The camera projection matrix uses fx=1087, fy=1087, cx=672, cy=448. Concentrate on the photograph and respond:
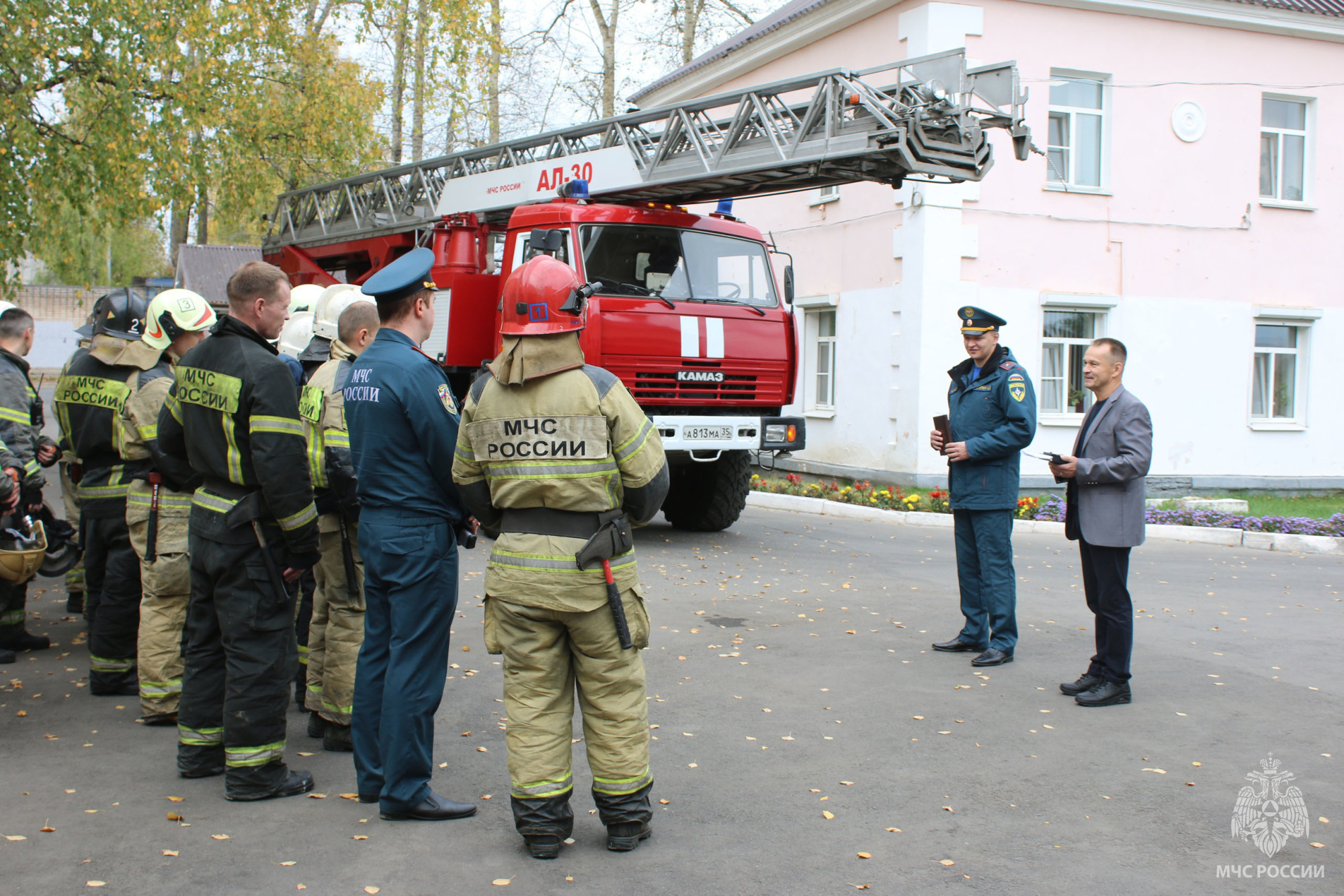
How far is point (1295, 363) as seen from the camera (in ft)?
58.6

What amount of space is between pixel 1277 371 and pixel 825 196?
26.1 feet

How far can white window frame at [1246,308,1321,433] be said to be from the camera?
1730cm

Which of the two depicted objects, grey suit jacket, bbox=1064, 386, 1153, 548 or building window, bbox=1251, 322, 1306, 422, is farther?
building window, bbox=1251, 322, 1306, 422

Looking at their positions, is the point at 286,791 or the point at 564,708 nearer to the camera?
the point at 564,708

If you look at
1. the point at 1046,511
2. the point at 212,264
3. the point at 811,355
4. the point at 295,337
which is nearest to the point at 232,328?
the point at 295,337

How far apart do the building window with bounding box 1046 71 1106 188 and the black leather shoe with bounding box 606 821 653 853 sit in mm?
14868

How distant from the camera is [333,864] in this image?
139 inches

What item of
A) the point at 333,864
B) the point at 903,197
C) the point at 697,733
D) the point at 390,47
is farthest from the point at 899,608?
A: the point at 390,47

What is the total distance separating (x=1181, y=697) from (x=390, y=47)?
19382 millimetres

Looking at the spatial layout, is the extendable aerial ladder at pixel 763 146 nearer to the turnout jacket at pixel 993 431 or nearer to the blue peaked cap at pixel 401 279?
the turnout jacket at pixel 993 431

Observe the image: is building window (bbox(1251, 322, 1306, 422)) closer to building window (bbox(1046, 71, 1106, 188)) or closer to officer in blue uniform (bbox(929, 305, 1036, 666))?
building window (bbox(1046, 71, 1106, 188))

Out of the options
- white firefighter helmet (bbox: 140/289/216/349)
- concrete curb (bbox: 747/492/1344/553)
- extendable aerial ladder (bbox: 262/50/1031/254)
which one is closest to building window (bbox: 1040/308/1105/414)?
concrete curb (bbox: 747/492/1344/553)

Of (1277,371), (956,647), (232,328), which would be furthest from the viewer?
(1277,371)

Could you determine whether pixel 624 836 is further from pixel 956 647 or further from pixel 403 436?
pixel 956 647
